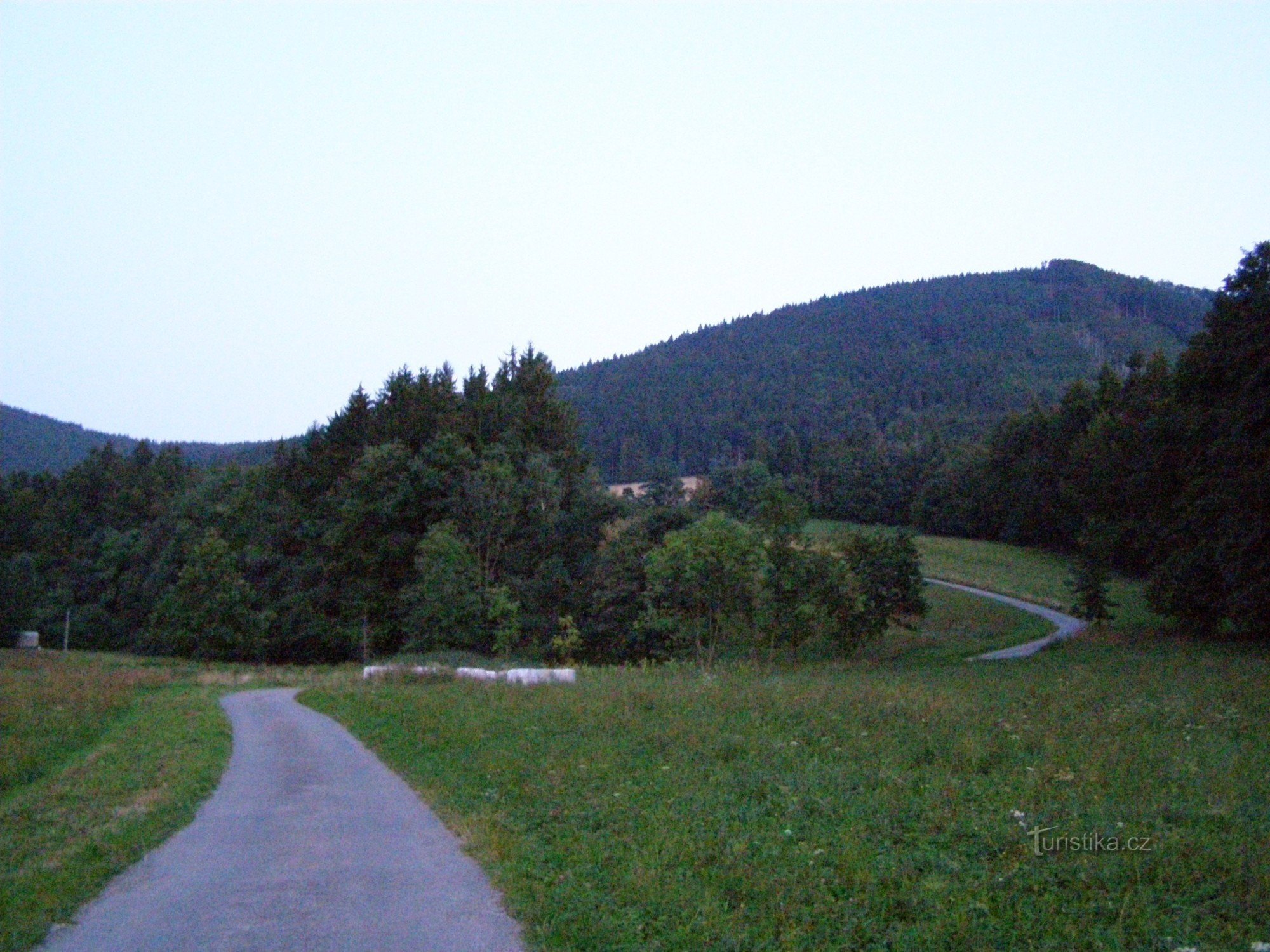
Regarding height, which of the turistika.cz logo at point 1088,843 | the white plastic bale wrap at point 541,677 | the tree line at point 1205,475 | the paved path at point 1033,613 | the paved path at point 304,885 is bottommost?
the paved path at point 1033,613

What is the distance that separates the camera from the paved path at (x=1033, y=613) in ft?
129

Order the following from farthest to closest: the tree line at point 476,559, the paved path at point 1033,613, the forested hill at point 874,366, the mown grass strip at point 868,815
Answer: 1. the forested hill at point 874,366
2. the tree line at point 476,559
3. the paved path at point 1033,613
4. the mown grass strip at point 868,815

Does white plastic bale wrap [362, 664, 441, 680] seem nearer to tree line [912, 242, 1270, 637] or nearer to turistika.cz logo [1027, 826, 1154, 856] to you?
tree line [912, 242, 1270, 637]

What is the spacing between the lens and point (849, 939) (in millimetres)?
5988

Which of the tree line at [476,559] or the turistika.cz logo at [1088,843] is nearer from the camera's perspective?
the turistika.cz logo at [1088,843]

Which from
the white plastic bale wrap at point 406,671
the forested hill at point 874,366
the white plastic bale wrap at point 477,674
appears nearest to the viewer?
the white plastic bale wrap at point 477,674

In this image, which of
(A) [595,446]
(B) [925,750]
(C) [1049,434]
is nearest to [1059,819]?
(B) [925,750]

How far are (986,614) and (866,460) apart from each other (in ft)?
193

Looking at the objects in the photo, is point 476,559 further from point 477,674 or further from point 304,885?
point 304,885

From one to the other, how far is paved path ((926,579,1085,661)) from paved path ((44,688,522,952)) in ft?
88.7

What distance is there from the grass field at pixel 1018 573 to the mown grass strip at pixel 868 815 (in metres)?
34.2

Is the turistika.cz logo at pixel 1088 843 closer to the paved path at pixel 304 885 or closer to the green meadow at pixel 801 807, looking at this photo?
the green meadow at pixel 801 807

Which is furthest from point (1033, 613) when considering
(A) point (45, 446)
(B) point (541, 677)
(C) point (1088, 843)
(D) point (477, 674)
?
(A) point (45, 446)

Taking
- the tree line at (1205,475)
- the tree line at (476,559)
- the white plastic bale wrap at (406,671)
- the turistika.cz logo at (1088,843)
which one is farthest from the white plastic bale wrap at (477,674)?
the tree line at (1205,475)
